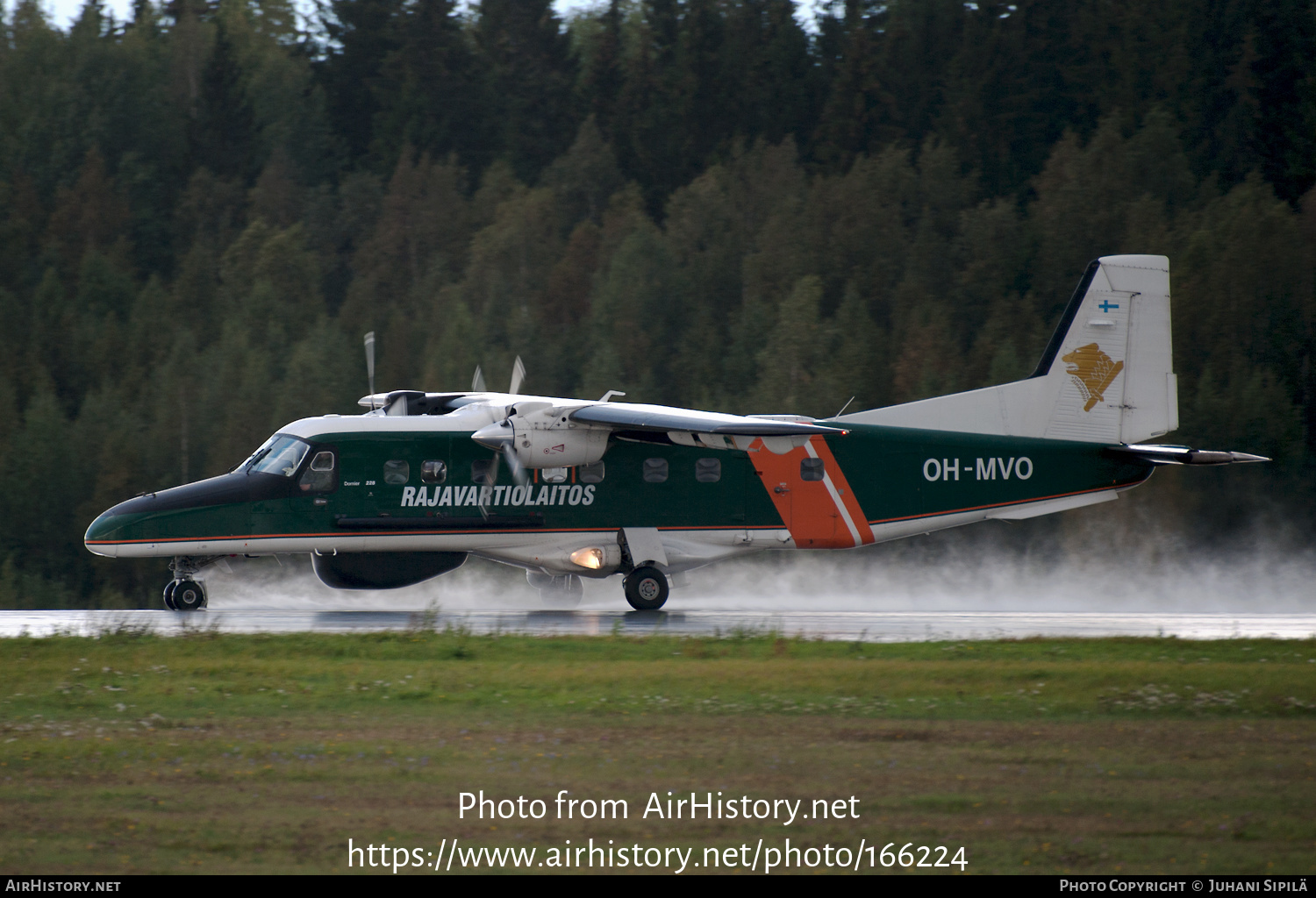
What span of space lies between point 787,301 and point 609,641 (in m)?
23.4

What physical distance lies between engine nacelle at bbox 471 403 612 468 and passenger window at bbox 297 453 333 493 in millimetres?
1982

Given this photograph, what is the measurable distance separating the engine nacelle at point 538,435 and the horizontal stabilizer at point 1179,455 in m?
7.28

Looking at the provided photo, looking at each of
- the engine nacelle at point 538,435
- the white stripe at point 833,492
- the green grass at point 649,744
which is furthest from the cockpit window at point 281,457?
the white stripe at point 833,492

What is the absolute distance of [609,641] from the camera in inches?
546

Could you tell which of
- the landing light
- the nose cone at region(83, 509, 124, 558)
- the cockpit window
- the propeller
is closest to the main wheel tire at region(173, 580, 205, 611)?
→ the nose cone at region(83, 509, 124, 558)

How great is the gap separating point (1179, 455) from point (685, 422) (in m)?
6.64

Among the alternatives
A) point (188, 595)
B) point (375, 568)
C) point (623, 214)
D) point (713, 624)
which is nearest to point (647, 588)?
point (713, 624)

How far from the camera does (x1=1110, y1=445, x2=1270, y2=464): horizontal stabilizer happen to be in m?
16.0

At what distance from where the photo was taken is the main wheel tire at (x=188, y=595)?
16.3 m

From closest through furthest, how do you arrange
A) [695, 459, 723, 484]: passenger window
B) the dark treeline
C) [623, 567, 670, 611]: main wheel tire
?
1. [623, 567, 670, 611]: main wheel tire
2. [695, 459, 723, 484]: passenger window
3. the dark treeline

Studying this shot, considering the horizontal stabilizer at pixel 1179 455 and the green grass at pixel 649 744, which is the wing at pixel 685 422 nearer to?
the green grass at pixel 649 744

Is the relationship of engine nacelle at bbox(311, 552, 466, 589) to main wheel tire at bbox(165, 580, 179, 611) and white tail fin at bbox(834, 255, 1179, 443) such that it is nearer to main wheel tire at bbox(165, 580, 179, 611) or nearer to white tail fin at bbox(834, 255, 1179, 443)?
main wheel tire at bbox(165, 580, 179, 611)

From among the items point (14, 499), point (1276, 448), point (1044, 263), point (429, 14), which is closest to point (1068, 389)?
point (1276, 448)

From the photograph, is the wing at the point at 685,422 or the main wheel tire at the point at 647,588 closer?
the wing at the point at 685,422
